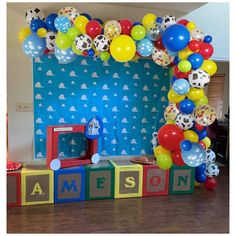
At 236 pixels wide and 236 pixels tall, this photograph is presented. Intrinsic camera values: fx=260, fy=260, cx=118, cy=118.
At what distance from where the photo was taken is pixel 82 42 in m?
2.52

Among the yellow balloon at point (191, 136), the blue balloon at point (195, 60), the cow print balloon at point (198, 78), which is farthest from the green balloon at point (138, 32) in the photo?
the yellow balloon at point (191, 136)

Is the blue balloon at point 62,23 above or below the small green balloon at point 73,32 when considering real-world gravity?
above

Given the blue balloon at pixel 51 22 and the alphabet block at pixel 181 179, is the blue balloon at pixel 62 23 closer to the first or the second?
the blue balloon at pixel 51 22

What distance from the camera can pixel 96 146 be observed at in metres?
3.25

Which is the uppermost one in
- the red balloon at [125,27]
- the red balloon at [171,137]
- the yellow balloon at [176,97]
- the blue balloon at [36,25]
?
the blue balloon at [36,25]

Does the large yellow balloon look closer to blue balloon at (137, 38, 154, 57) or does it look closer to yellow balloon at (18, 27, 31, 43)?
blue balloon at (137, 38, 154, 57)

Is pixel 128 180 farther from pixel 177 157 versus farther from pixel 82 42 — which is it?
pixel 82 42

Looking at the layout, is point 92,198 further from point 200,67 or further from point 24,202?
point 200,67

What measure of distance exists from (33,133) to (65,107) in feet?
1.67

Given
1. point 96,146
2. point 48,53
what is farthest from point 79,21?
point 96,146

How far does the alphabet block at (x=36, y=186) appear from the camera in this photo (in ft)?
9.44

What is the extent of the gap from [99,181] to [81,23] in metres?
1.78

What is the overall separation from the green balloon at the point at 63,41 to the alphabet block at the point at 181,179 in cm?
196

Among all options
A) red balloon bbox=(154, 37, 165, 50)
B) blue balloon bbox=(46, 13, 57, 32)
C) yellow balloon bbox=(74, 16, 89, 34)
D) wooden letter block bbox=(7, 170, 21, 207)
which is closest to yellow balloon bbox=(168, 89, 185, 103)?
red balloon bbox=(154, 37, 165, 50)
